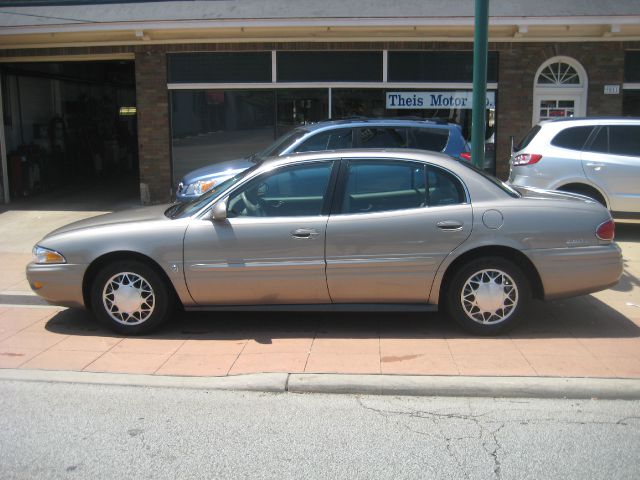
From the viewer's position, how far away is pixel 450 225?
5.39m

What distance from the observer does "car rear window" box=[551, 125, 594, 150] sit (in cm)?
945

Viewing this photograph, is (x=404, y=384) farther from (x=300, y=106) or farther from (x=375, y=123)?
(x=300, y=106)

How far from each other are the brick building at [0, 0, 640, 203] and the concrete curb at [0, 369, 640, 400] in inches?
325

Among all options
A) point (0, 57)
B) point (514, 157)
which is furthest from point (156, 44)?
point (514, 157)

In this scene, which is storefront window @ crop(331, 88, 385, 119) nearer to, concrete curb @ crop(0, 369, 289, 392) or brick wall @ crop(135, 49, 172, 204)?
brick wall @ crop(135, 49, 172, 204)

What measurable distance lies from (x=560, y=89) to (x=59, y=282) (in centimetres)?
1021

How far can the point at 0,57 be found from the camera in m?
13.2

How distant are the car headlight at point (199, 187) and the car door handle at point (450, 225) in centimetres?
397

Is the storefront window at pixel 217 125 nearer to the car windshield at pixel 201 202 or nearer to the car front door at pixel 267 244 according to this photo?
the car windshield at pixel 201 202

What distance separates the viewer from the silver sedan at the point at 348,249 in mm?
5410

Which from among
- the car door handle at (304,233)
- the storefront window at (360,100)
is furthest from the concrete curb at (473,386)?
the storefront window at (360,100)

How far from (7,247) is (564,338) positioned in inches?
320

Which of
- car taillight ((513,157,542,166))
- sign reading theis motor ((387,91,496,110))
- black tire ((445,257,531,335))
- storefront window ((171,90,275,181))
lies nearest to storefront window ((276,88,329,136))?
storefront window ((171,90,275,181))

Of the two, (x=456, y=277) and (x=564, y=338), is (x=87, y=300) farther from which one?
(x=564, y=338)
